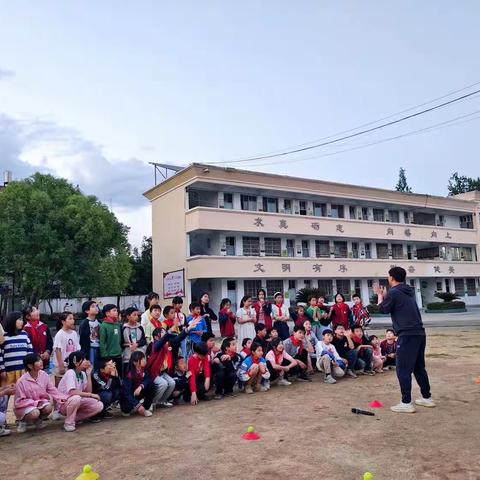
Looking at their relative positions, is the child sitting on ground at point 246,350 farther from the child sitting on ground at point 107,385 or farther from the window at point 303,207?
the window at point 303,207

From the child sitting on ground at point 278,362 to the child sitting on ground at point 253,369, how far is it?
0.23 m

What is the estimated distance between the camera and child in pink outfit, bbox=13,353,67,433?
19.8ft

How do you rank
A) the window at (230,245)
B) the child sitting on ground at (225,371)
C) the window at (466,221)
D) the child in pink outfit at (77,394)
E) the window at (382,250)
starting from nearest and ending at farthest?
the child in pink outfit at (77,394)
the child sitting on ground at (225,371)
the window at (230,245)
the window at (382,250)
the window at (466,221)

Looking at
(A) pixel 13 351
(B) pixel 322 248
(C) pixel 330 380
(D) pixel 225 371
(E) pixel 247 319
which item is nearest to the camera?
(A) pixel 13 351

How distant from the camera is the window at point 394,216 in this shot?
123 ft

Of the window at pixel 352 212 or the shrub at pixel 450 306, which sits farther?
the window at pixel 352 212

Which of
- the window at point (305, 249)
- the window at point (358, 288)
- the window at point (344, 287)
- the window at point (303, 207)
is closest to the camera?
the window at point (305, 249)

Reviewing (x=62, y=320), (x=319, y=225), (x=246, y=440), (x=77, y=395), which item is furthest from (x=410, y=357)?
(x=319, y=225)

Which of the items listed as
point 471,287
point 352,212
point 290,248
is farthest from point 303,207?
point 471,287

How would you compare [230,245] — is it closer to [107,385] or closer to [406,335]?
[107,385]

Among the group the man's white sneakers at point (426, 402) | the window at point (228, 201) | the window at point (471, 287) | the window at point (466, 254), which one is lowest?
the man's white sneakers at point (426, 402)

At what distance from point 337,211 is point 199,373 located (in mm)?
28563

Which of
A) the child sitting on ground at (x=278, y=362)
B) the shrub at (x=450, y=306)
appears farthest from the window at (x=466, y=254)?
the child sitting on ground at (x=278, y=362)

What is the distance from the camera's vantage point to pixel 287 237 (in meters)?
31.7
